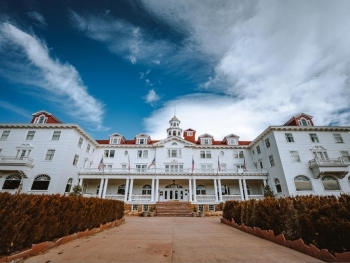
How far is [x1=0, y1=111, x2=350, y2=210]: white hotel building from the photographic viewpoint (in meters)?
21.6

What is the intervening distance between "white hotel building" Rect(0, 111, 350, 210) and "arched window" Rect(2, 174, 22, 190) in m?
0.12

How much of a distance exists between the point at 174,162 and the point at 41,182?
18.7 meters

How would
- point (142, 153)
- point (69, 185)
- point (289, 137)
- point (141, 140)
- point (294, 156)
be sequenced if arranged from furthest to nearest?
point (141, 140) < point (142, 153) < point (289, 137) < point (69, 185) < point (294, 156)

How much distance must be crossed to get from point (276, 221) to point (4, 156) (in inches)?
1213

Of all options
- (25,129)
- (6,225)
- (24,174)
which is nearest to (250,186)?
(6,225)

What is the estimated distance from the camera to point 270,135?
25.0 m

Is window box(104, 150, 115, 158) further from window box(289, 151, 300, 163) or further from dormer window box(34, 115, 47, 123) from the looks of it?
window box(289, 151, 300, 163)

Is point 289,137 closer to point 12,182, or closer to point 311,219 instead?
point 311,219

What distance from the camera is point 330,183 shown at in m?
21.8

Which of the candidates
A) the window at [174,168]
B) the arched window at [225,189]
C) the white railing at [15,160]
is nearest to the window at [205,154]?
the window at [174,168]

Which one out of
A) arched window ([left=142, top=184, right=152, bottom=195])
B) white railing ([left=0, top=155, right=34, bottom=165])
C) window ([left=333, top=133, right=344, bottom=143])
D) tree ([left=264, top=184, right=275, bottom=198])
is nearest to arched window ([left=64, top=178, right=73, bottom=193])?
white railing ([left=0, top=155, right=34, bottom=165])

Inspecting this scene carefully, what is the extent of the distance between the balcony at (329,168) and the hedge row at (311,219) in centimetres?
1953

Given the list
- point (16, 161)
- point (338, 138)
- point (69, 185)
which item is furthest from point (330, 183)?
point (16, 161)

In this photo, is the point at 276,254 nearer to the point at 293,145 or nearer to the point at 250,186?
the point at 293,145
